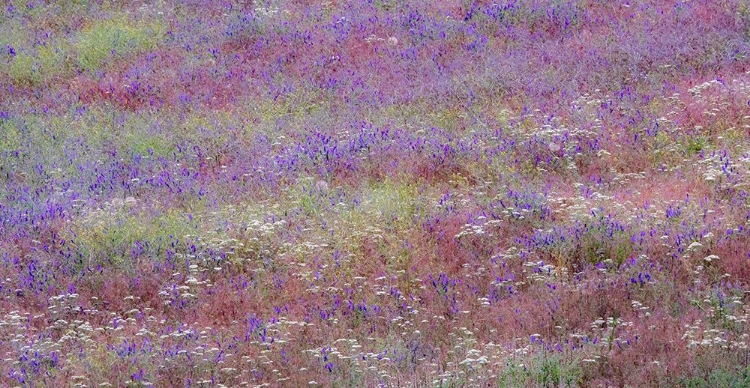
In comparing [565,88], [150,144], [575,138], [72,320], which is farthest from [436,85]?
[72,320]

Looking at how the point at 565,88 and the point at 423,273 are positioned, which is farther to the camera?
the point at 565,88

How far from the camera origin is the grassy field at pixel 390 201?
24.0ft

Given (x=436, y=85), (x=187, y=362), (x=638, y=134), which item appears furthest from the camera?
(x=436, y=85)

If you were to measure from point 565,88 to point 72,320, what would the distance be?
8431 millimetres

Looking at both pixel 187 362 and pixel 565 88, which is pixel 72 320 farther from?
pixel 565 88

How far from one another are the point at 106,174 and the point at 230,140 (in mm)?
1991

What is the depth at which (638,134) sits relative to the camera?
37.8ft

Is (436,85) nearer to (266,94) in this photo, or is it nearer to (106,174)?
(266,94)

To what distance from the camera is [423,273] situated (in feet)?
28.9

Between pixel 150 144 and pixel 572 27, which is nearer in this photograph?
pixel 150 144

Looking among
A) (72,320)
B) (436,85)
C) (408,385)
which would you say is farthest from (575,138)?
(72,320)

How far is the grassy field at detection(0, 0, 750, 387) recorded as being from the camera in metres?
7.33

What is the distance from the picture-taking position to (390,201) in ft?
33.8

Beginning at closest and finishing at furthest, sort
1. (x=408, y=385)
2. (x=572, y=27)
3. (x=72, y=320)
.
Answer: (x=408, y=385) < (x=72, y=320) < (x=572, y=27)
